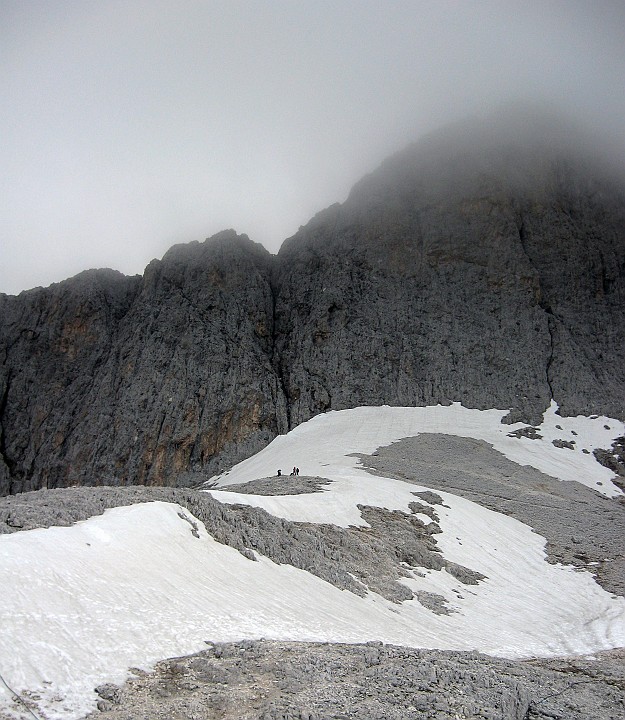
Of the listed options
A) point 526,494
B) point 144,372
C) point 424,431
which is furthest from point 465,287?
point 144,372

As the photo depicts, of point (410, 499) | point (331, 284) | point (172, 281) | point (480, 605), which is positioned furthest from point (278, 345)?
point (480, 605)

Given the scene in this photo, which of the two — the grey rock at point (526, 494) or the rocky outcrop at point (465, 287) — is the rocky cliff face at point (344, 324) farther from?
the grey rock at point (526, 494)

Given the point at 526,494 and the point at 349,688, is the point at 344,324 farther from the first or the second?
the point at 349,688

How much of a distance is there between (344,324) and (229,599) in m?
65.3

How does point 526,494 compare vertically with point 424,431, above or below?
below

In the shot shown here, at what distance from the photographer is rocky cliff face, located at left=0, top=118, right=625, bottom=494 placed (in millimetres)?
71375

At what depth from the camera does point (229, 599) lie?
1513cm

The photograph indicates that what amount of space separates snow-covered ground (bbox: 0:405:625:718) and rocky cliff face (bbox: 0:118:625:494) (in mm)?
36509

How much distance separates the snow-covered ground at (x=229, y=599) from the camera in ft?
33.7

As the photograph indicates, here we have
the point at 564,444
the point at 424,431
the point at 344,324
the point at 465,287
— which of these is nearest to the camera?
the point at 564,444

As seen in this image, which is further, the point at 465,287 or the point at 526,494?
the point at 465,287

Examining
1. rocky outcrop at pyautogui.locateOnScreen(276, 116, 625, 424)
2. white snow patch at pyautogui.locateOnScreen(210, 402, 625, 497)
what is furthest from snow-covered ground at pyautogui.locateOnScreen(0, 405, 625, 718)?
rocky outcrop at pyautogui.locateOnScreen(276, 116, 625, 424)

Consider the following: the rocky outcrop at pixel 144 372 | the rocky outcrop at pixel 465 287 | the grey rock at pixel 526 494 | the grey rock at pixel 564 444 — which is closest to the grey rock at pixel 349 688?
the grey rock at pixel 526 494

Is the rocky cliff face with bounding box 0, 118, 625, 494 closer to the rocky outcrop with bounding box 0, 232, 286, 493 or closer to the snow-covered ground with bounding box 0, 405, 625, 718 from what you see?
the rocky outcrop with bounding box 0, 232, 286, 493
